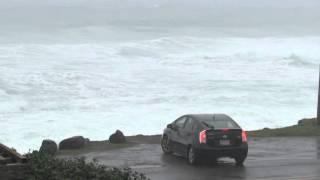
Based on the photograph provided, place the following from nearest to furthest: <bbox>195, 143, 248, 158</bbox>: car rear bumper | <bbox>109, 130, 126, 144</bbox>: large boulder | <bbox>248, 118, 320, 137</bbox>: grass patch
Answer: <bbox>195, 143, 248, 158</bbox>: car rear bumper → <bbox>109, 130, 126, 144</bbox>: large boulder → <bbox>248, 118, 320, 137</bbox>: grass patch

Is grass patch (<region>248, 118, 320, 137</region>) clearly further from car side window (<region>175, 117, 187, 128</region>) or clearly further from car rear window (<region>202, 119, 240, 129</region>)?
car rear window (<region>202, 119, 240, 129</region>)

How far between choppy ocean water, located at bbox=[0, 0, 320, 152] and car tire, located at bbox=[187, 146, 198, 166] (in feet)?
34.0

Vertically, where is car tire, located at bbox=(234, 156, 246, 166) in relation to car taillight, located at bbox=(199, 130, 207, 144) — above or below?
below

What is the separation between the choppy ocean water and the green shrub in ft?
56.1

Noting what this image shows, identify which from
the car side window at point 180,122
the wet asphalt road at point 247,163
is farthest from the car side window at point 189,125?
the wet asphalt road at point 247,163

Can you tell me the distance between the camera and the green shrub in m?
9.59

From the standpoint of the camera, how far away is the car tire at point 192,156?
17938 millimetres

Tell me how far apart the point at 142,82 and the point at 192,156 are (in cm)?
3235

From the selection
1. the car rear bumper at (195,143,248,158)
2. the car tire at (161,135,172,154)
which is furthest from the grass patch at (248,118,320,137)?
the car rear bumper at (195,143,248,158)

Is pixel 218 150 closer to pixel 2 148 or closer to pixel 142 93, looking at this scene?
pixel 2 148

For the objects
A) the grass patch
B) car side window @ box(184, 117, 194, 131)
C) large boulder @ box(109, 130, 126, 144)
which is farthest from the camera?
the grass patch

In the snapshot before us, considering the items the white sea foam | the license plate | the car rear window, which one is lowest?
the license plate

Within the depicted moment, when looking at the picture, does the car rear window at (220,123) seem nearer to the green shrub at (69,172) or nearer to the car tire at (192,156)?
the car tire at (192,156)

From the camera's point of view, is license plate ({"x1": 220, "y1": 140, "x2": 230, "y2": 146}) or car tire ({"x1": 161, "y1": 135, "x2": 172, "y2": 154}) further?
car tire ({"x1": 161, "y1": 135, "x2": 172, "y2": 154})
